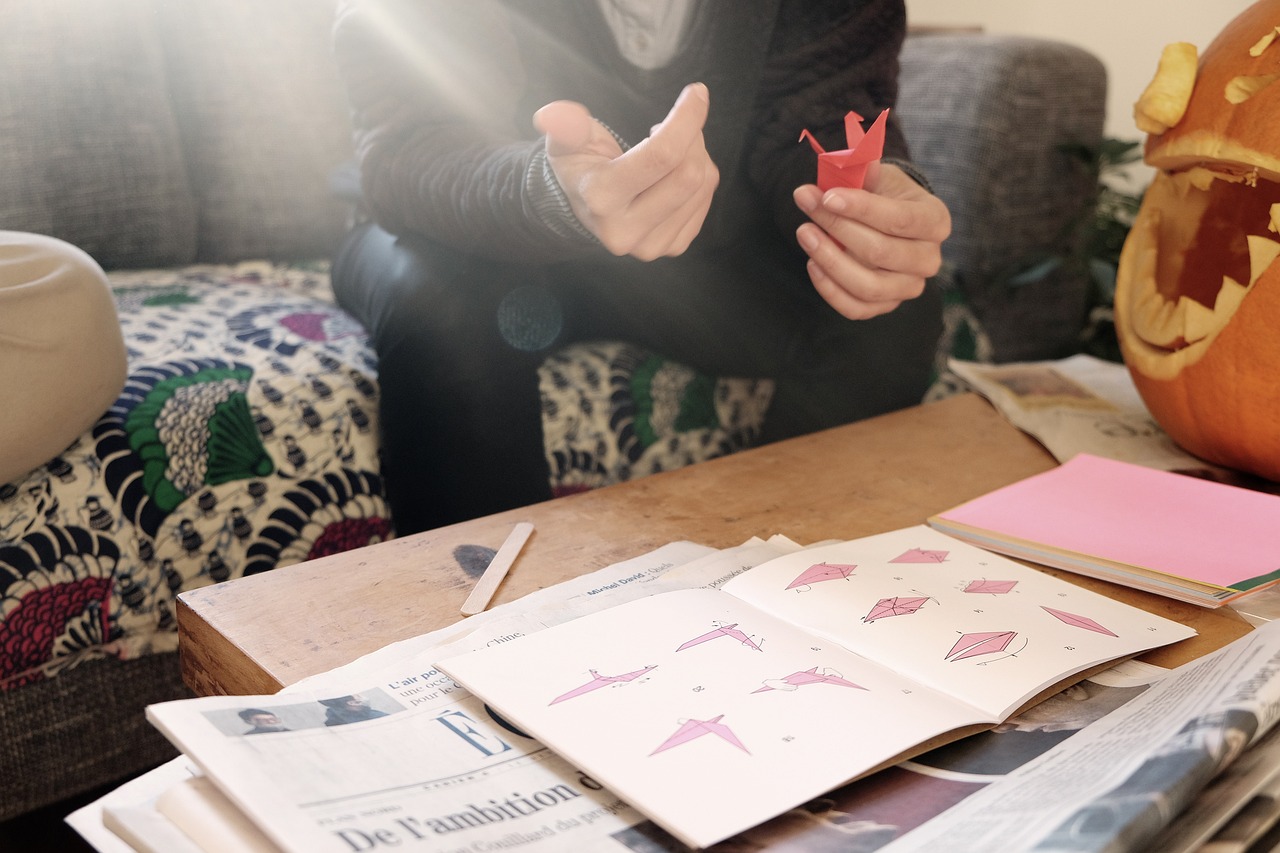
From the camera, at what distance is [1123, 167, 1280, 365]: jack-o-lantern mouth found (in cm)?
73

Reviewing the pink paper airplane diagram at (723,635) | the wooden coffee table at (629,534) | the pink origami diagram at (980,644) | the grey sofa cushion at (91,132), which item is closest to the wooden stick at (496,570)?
the wooden coffee table at (629,534)

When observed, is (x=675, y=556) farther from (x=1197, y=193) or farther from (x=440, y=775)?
(x=1197, y=193)

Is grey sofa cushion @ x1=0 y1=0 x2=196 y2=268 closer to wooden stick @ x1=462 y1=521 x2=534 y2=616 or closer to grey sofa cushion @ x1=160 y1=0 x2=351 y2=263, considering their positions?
grey sofa cushion @ x1=160 y1=0 x2=351 y2=263

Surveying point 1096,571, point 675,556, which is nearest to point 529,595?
point 675,556

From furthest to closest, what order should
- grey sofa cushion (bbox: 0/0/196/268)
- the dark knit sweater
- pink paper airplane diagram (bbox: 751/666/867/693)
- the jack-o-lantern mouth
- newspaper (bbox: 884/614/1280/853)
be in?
1. grey sofa cushion (bbox: 0/0/196/268)
2. the dark knit sweater
3. the jack-o-lantern mouth
4. pink paper airplane diagram (bbox: 751/666/867/693)
5. newspaper (bbox: 884/614/1280/853)

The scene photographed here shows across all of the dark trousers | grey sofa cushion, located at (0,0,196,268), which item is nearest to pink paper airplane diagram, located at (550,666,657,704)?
the dark trousers

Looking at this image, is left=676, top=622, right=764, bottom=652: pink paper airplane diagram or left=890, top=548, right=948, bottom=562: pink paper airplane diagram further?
left=890, top=548, right=948, bottom=562: pink paper airplane diagram

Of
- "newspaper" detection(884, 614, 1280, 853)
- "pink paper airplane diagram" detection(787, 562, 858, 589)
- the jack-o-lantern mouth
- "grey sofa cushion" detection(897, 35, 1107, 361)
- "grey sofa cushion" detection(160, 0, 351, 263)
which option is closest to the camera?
"newspaper" detection(884, 614, 1280, 853)

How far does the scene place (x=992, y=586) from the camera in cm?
53

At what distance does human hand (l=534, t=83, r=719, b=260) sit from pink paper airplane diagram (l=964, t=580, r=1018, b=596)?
280 mm

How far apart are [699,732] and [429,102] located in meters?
0.68

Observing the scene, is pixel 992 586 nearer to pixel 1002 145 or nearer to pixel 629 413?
pixel 629 413

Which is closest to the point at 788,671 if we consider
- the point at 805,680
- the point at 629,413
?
the point at 805,680

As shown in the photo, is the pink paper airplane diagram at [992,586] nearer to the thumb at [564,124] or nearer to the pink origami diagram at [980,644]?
the pink origami diagram at [980,644]
